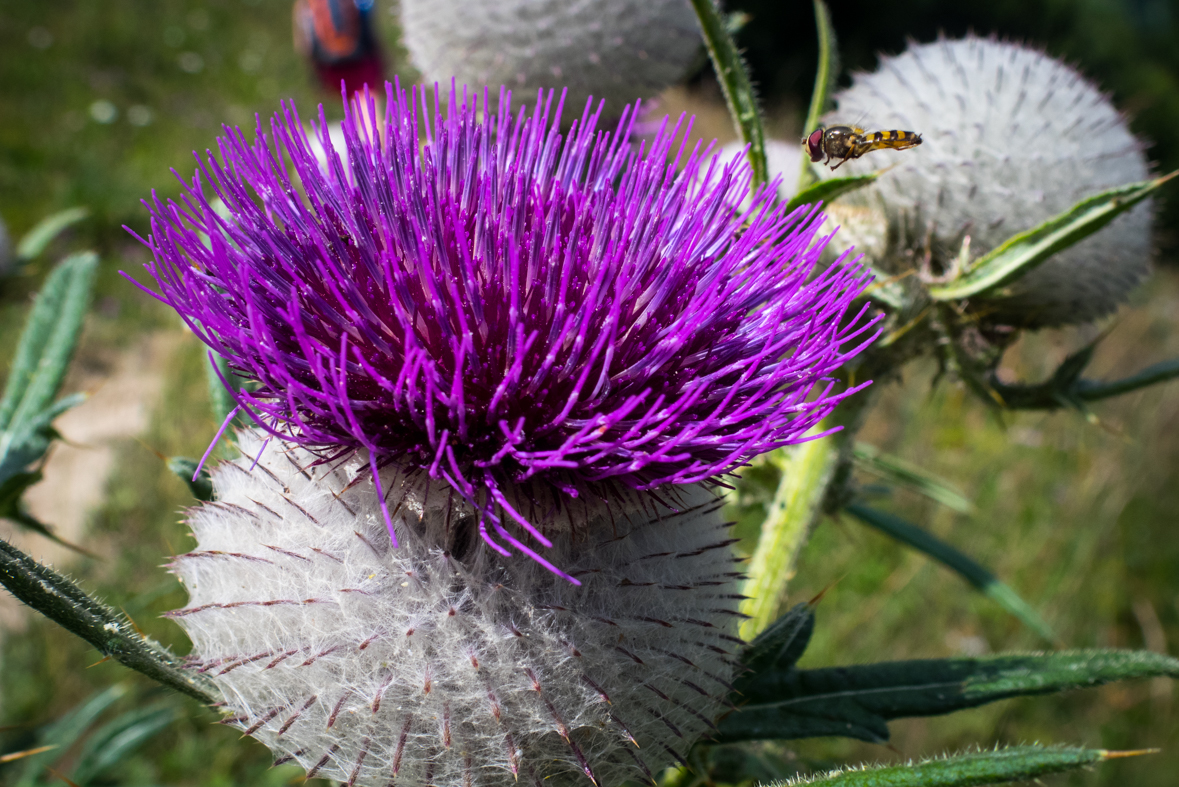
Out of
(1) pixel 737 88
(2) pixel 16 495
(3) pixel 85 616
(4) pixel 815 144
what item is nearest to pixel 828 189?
(4) pixel 815 144

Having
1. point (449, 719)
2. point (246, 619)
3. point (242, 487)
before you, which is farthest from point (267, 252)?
point (449, 719)

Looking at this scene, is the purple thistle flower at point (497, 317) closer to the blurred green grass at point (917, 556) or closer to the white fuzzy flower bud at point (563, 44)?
the white fuzzy flower bud at point (563, 44)

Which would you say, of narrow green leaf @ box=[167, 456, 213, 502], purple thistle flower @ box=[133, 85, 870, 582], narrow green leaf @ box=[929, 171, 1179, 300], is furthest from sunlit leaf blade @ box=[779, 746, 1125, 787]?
narrow green leaf @ box=[167, 456, 213, 502]

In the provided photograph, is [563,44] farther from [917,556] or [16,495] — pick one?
[917,556]

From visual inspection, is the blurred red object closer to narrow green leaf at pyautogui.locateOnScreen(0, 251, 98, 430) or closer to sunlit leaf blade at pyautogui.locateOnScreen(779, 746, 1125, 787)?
narrow green leaf at pyautogui.locateOnScreen(0, 251, 98, 430)

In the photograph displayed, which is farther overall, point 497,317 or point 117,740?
point 117,740

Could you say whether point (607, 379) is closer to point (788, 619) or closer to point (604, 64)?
point (788, 619)
